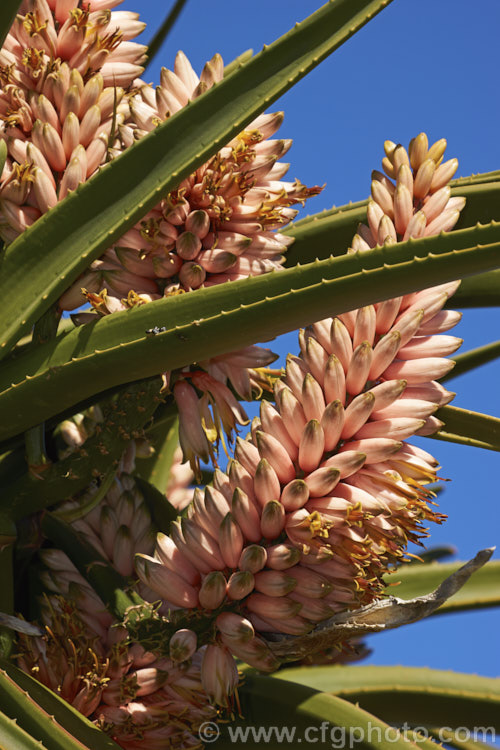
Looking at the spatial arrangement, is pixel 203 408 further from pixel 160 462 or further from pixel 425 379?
pixel 160 462

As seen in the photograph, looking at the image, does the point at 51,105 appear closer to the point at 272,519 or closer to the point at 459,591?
the point at 272,519

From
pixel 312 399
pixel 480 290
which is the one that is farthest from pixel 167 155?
pixel 480 290

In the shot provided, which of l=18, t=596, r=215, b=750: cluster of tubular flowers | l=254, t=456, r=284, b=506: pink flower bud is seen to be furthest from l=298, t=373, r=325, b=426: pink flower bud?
l=18, t=596, r=215, b=750: cluster of tubular flowers

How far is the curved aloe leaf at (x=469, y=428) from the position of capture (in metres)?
1.61

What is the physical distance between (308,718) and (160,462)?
3.27 feet

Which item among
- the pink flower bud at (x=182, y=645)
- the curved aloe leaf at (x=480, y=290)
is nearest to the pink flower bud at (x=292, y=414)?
the pink flower bud at (x=182, y=645)

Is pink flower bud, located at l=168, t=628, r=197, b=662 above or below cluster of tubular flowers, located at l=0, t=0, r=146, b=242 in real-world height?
below

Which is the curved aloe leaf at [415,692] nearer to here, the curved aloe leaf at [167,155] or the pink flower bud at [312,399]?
the pink flower bud at [312,399]

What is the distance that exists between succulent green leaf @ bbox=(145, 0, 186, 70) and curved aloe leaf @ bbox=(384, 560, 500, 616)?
54.2 inches

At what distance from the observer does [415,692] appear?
1.78 meters

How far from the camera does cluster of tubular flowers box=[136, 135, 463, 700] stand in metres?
1.38

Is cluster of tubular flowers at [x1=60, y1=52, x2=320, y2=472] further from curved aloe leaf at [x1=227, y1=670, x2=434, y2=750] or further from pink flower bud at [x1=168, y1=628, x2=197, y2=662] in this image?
curved aloe leaf at [x1=227, y1=670, x2=434, y2=750]

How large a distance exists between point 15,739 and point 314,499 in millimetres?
558

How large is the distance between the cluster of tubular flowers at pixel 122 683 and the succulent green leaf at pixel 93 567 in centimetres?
6
